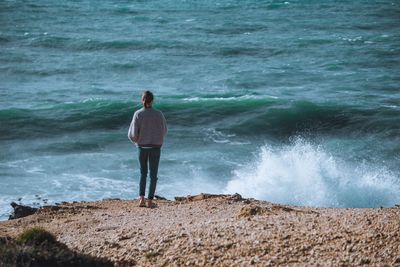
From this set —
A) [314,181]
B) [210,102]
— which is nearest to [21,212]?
[314,181]

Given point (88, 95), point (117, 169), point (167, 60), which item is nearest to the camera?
point (117, 169)

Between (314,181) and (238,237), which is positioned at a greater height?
(238,237)

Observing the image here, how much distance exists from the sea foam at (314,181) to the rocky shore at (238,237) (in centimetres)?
467

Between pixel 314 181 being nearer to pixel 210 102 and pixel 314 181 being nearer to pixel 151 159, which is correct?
pixel 151 159

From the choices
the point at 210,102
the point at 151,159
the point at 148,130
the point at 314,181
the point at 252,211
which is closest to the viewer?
the point at 252,211

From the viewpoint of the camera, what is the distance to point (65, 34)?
43312mm

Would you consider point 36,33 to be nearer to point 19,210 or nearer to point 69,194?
point 69,194

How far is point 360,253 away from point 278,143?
1428cm

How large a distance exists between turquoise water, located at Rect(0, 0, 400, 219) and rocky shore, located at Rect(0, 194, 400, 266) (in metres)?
5.14

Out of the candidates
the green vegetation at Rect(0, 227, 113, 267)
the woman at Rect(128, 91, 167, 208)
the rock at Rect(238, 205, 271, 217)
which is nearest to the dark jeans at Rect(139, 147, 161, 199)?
the woman at Rect(128, 91, 167, 208)

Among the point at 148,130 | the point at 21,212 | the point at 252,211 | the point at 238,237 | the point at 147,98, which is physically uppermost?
the point at 147,98

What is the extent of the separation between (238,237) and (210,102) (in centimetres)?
1852

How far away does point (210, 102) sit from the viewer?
26.6 m

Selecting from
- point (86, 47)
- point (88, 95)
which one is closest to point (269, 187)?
point (88, 95)
